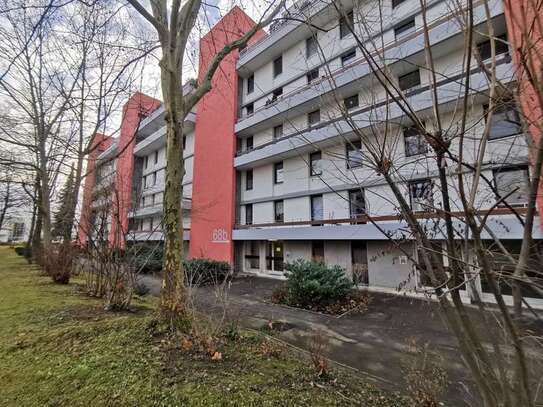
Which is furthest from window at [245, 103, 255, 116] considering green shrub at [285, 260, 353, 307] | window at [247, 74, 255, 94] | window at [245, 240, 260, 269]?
green shrub at [285, 260, 353, 307]

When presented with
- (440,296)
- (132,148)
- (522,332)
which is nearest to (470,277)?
(440,296)

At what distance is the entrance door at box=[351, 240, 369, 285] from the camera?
12516 mm

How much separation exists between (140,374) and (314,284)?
696 centimetres

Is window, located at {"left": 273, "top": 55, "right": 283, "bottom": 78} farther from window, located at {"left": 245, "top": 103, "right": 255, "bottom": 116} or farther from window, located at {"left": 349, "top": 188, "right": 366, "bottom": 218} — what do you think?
window, located at {"left": 349, "top": 188, "right": 366, "bottom": 218}

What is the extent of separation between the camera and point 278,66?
59.1 feet

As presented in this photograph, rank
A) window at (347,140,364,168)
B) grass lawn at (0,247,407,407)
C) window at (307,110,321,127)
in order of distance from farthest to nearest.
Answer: window at (307,110,321,127) → grass lawn at (0,247,407,407) → window at (347,140,364,168)

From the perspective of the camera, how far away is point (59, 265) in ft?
32.5

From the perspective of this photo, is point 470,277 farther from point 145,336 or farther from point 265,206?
point 265,206

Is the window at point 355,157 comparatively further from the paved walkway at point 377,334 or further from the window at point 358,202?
the paved walkway at point 377,334

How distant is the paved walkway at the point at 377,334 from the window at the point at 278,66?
14.7m

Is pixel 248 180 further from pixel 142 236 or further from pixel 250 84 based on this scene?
pixel 142 236

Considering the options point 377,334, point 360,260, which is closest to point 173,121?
point 377,334

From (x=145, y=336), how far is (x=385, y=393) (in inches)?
139

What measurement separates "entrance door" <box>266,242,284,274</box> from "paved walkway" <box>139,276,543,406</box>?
17.7 feet
